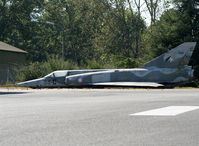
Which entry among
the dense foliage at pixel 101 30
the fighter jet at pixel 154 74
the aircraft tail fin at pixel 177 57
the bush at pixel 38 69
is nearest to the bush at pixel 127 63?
the dense foliage at pixel 101 30

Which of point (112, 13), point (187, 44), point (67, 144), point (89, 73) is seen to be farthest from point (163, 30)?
point (67, 144)

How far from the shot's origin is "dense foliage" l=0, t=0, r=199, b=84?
36.9m

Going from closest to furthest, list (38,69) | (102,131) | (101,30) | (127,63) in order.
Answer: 1. (102,131)
2. (38,69)
3. (127,63)
4. (101,30)

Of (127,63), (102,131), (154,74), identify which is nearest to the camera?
(102,131)

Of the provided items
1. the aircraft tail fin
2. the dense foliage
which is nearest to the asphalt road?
the aircraft tail fin

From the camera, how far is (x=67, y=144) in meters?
5.61

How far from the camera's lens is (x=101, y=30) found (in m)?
61.3

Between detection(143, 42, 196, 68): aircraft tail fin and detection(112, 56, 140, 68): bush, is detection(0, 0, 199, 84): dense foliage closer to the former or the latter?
detection(112, 56, 140, 68): bush

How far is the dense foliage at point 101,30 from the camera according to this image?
3694 centimetres

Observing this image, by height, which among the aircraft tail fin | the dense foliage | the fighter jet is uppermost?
the dense foliage

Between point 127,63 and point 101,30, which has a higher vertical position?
point 101,30

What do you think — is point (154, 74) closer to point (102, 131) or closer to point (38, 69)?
point (38, 69)

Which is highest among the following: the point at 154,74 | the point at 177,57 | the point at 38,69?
the point at 177,57

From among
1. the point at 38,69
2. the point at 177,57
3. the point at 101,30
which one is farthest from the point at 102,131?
the point at 101,30
